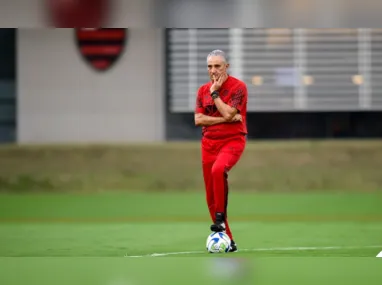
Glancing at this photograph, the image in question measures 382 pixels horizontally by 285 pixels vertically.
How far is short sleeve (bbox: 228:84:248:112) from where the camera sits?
973cm

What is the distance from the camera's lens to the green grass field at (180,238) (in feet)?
25.8

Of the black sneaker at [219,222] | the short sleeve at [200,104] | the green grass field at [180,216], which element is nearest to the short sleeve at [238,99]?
the short sleeve at [200,104]

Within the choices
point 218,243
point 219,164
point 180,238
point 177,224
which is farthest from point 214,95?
point 177,224

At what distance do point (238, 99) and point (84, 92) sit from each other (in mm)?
8056

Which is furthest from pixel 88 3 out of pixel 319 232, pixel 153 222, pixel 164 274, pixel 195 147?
pixel 195 147

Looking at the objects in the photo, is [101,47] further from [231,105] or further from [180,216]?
[231,105]

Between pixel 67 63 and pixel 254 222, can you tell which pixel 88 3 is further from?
pixel 67 63

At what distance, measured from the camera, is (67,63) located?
17562mm

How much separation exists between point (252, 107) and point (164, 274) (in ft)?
31.5

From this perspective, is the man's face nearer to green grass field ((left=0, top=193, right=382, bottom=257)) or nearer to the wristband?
the wristband

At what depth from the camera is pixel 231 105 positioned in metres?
9.71

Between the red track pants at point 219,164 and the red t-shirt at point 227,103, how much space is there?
0.06 metres

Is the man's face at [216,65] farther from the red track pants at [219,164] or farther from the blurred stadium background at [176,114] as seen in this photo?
the blurred stadium background at [176,114]

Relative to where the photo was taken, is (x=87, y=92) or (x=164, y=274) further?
(x=87, y=92)
